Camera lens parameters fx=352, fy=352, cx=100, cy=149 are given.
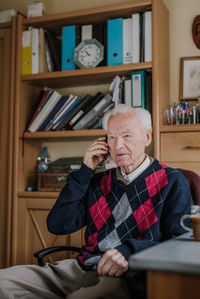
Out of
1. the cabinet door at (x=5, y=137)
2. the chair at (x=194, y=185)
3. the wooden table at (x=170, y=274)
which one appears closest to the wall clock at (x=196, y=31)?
the chair at (x=194, y=185)

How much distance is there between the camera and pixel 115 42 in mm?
2551

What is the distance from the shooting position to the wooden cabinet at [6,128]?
2.71 metres

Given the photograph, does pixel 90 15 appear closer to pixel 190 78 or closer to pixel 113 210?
pixel 190 78

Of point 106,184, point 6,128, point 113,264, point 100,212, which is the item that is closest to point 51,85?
point 6,128

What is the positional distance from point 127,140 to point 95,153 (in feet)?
0.64

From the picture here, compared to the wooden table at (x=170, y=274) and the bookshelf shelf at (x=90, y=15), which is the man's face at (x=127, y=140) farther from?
the bookshelf shelf at (x=90, y=15)

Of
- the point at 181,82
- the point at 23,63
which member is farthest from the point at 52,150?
the point at 181,82

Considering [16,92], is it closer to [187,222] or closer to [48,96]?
[48,96]

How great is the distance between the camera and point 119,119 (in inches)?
67.0

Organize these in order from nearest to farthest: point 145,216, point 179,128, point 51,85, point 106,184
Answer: point 145,216 → point 106,184 → point 179,128 → point 51,85

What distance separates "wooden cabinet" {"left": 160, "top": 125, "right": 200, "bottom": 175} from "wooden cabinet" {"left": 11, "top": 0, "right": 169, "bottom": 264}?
0.49 ft

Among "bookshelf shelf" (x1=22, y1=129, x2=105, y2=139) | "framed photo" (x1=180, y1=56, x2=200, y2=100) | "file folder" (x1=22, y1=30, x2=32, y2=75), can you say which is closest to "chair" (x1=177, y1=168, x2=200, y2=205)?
"bookshelf shelf" (x1=22, y1=129, x2=105, y2=139)

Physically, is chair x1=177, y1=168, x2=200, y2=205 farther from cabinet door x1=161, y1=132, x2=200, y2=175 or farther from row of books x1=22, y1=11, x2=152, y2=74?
row of books x1=22, y1=11, x2=152, y2=74

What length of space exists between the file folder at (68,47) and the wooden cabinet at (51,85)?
0.07 metres
